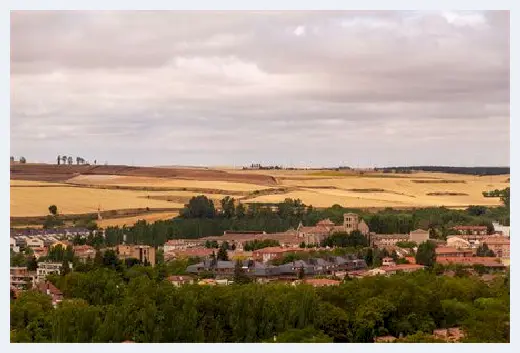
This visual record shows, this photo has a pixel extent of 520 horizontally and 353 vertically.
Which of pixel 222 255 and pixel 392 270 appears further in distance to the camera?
pixel 222 255

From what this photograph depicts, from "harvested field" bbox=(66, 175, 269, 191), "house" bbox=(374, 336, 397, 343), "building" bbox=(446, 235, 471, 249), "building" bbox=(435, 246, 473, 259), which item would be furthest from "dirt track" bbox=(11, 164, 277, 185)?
"house" bbox=(374, 336, 397, 343)

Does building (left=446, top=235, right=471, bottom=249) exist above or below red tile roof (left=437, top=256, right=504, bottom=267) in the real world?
above

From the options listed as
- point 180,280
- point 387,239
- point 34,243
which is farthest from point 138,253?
point 387,239

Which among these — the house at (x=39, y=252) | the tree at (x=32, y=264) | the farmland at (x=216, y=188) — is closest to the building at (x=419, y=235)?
the farmland at (x=216, y=188)

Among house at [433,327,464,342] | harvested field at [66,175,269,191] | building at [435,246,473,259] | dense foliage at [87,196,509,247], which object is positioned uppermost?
harvested field at [66,175,269,191]

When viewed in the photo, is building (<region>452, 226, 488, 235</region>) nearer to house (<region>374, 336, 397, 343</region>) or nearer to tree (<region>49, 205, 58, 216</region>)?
tree (<region>49, 205, 58, 216</region>)

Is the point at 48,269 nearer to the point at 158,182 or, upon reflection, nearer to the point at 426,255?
the point at 158,182

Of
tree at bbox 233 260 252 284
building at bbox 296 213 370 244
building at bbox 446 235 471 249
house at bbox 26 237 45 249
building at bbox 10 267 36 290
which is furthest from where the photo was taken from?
building at bbox 296 213 370 244
